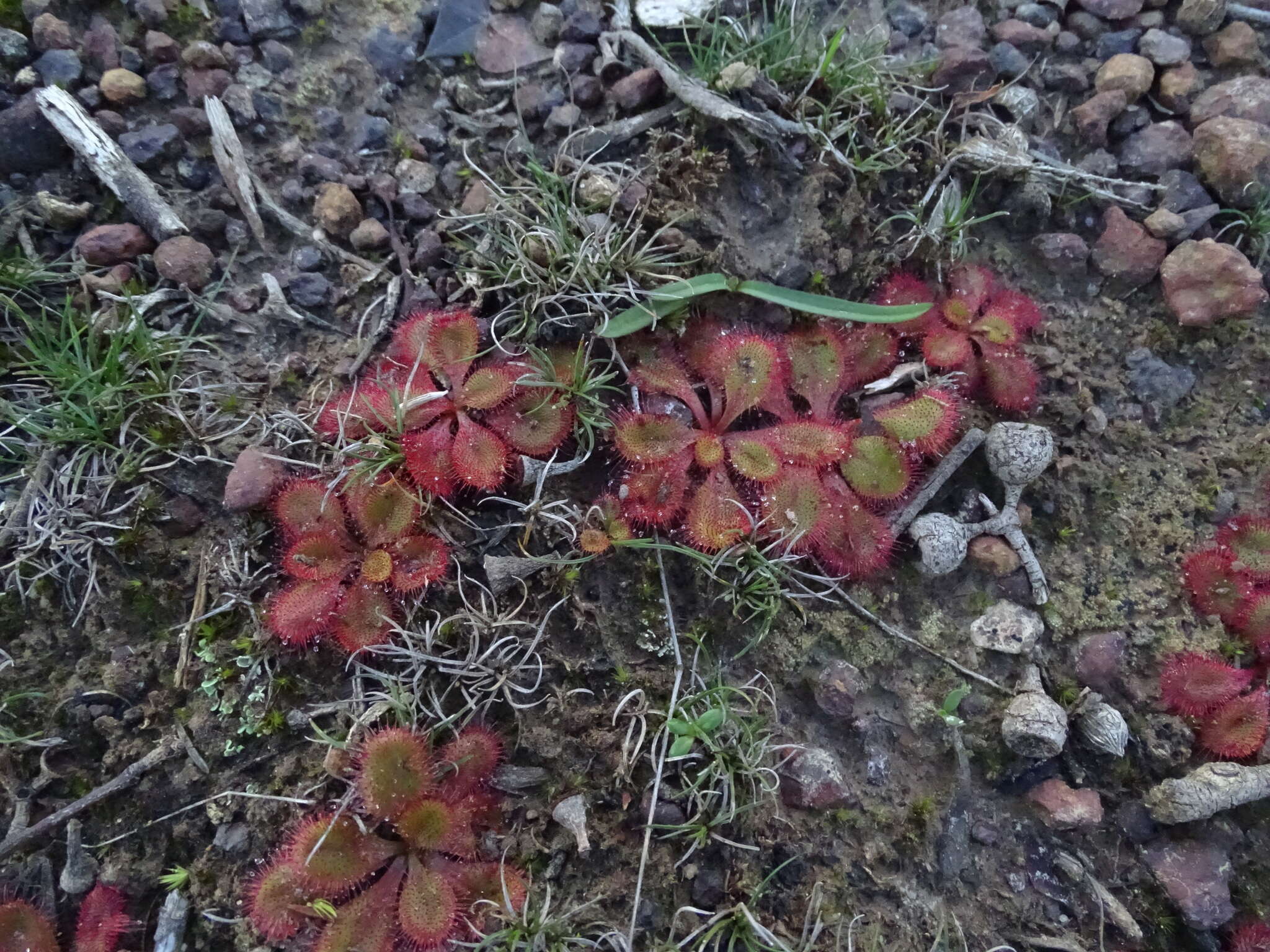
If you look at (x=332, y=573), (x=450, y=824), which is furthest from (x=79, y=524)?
(x=450, y=824)

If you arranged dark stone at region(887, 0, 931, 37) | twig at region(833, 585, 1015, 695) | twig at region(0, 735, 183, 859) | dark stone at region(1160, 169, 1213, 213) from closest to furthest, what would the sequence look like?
twig at region(0, 735, 183, 859) < twig at region(833, 585, 1015, 695) < dark stone at region(1160, 169, 1213, 213) < dark stone at region(887, 0, 931, 37)

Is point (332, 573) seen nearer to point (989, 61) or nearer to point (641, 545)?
point (641, 545)

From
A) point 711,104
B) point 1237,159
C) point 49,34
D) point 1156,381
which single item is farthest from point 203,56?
point 1237,159

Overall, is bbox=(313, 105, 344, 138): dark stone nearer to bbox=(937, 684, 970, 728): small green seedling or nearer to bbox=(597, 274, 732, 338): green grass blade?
bbox=(597, 274, 732, 338): green grass blade

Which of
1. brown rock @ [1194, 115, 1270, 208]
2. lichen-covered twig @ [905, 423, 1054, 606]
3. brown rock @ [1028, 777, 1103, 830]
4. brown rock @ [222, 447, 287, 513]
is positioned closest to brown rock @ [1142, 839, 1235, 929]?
brown rock @ [1028, 777, 1103, 830]

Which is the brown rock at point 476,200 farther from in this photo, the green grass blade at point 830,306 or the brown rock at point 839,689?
the brown rock at point 839,689

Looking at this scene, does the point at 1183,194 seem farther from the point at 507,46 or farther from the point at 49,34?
the point at 49,34
